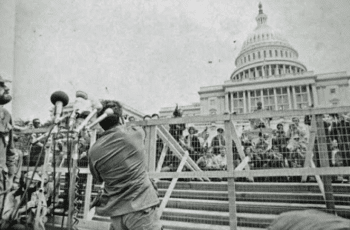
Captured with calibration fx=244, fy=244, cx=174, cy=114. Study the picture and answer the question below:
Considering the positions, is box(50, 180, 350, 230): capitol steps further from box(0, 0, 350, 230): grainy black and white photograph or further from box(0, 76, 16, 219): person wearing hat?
box(0, 76, 16, 219): person wearing hat

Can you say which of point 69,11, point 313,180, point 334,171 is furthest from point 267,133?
point 69,11

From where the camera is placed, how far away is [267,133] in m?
4.99

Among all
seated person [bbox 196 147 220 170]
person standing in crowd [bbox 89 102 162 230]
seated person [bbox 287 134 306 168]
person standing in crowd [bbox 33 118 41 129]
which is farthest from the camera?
person standing in crowd [bbox 33 118 41 129]

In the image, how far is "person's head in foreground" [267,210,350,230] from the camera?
1.18 metres

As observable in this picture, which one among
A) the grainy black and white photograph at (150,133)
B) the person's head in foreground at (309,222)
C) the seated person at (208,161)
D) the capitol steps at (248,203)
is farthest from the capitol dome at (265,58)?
the person's head in foreground at (309,222)

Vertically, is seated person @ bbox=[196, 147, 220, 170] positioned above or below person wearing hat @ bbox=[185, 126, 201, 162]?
below

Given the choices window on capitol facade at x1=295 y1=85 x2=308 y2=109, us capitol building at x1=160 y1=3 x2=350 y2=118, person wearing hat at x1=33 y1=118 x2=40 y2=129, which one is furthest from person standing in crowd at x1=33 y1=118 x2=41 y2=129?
window on capitol facade at x1=295 y1=85 x2=308 y2=109

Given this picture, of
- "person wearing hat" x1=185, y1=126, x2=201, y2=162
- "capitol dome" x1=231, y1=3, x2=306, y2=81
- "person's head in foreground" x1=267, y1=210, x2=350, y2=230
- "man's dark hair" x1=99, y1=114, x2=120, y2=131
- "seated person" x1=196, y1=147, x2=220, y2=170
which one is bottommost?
"person's head in foreground" x1=267, y1=210, x2=350, y2=230

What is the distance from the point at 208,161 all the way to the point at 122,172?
320 centimetres

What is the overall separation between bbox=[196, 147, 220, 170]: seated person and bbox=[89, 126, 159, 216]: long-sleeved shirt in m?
2.97

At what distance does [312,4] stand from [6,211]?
6699mm

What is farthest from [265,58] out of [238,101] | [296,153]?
[296,153]

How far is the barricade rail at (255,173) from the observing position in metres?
3.19

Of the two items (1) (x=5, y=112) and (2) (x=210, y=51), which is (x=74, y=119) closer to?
(1) (x=5, y=112)
